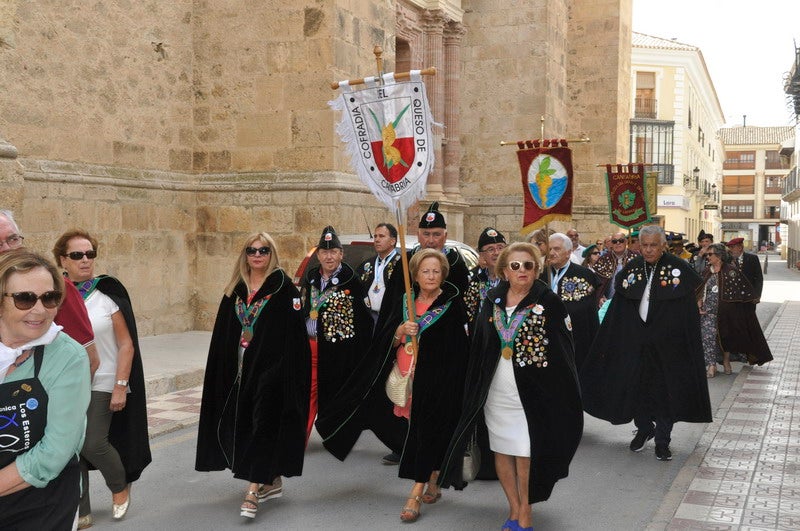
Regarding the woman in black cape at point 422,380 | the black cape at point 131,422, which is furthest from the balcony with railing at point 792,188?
the black cape at point 131,422

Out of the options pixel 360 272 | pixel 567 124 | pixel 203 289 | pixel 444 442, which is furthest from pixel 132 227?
pixel 567 124

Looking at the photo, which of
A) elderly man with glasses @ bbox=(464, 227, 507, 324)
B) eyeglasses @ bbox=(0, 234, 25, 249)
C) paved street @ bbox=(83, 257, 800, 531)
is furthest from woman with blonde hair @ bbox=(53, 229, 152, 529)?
elderly man with glasses @ bbox=(464, 227, 507, 324)

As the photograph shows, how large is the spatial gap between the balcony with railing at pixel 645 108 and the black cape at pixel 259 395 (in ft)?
154

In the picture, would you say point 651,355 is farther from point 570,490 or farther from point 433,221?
point 433,221

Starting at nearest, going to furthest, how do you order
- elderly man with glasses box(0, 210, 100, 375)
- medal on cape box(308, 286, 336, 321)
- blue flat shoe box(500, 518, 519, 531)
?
elderly man with glasses box(0, 210, 100, 375), blue flat shoe box(500, 518, 519, 531), medal on cape box(308, 286, 336, 321)

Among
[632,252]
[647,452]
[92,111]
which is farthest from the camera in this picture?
[632,252]

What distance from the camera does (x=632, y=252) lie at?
12.6 meters

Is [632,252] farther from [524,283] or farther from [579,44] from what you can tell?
[579,44]

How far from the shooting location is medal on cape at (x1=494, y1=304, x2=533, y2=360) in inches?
202

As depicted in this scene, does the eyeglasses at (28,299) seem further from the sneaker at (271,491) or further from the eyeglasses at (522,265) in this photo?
the sneaker at (271,491)

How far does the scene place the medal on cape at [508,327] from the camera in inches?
202

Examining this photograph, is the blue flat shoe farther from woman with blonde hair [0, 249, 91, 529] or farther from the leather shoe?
woman with blonde hair [0, 249, 91, 529]

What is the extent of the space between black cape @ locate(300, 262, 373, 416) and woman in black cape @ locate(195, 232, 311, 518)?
1032mm

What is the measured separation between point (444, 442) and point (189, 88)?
8.65m
